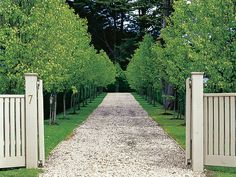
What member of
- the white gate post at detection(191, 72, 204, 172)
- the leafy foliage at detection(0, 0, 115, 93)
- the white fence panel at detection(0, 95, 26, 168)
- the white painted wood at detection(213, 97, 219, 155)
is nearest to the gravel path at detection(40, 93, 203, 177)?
the white gate post at detection(191, 72, 204, 172)

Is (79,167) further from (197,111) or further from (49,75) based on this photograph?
(49,75)

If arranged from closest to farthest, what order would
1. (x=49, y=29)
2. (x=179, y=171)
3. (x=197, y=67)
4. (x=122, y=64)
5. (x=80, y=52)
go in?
(x=179, y=171)
(x=197, y=67)
(x=49, y=29)
(x=80, y=52)
(x=122, y=64)

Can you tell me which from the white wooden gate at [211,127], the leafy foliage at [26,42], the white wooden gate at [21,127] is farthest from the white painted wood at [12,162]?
the leafy foliage at [26,42]

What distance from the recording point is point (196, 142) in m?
9.75

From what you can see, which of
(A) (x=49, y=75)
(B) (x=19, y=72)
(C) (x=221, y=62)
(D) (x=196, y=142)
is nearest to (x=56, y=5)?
(A) (x=49, y=75)

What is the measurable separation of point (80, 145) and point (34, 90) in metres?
3.90

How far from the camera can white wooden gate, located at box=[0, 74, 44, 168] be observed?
9.62 metres

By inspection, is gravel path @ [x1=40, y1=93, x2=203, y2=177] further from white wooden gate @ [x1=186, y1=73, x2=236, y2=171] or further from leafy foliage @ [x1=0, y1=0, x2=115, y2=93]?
leafy foliage @ [x1=0, y1=0, x2=115, y2=93]

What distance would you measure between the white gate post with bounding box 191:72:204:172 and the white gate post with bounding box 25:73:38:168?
124 inches

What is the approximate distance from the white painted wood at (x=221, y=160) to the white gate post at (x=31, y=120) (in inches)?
137

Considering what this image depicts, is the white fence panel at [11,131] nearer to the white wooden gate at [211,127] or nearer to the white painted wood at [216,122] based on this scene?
the white wooden gate at [211,127]

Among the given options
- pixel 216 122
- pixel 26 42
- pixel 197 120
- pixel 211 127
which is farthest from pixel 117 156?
pixel 26 42

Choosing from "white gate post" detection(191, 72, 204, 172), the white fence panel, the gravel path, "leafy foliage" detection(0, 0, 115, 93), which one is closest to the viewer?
the gravel path

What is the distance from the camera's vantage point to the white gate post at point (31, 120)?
979 centimetres
